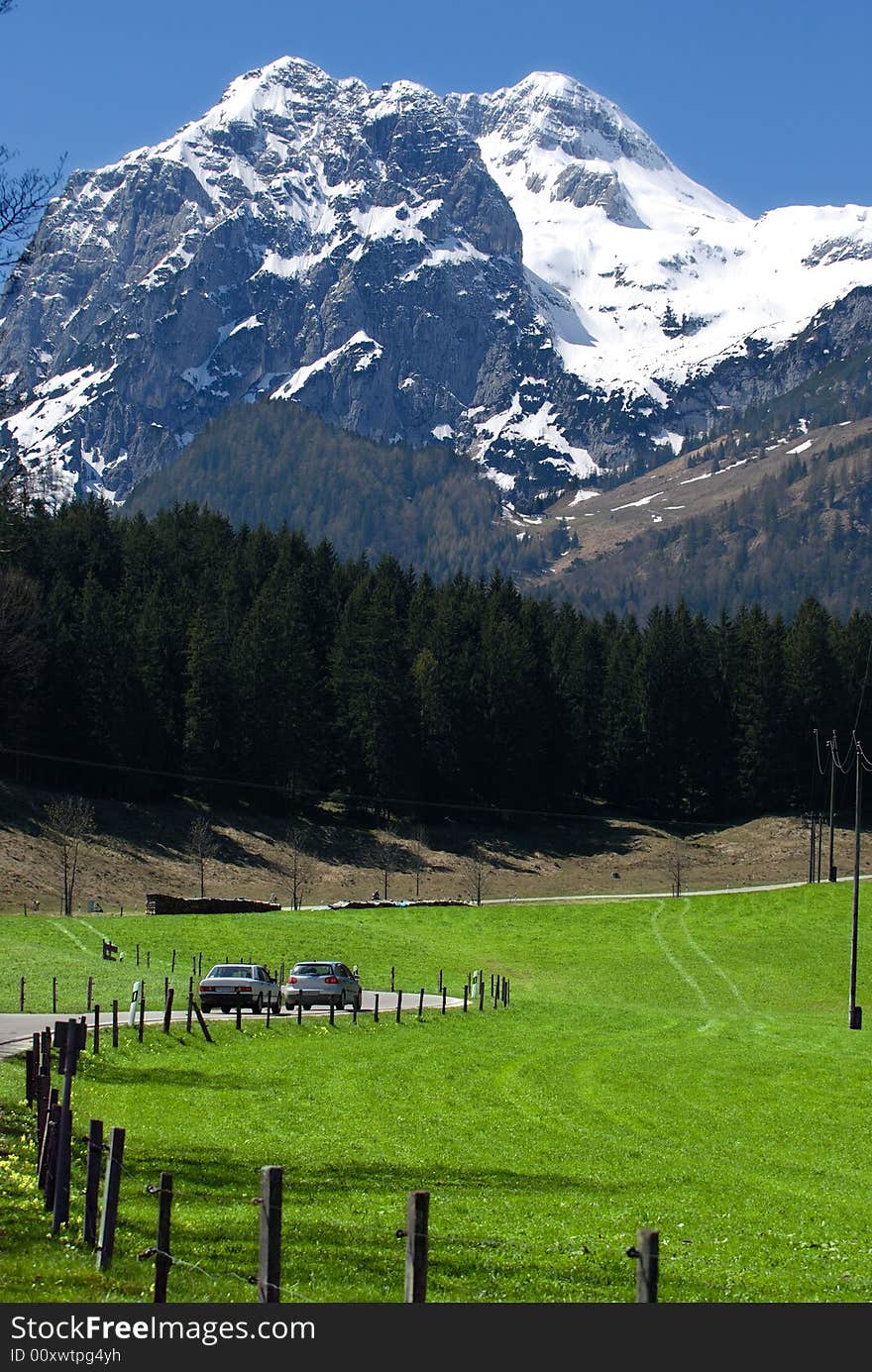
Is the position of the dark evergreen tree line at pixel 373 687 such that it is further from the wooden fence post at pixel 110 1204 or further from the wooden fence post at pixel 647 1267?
the wooden fence post at pixel 647 1267

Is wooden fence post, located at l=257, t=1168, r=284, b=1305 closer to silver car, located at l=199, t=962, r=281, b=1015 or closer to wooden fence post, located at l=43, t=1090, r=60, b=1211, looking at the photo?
wooden fence post, located at l=43, t=1090, r=60, b=1211

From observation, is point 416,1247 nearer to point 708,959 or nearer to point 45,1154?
point 45,1154

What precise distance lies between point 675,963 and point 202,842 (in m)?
39.4

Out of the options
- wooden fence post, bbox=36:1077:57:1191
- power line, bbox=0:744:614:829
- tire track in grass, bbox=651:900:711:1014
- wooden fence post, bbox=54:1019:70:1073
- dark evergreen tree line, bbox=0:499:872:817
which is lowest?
tire track in grass, bbox=651:900:711:1014

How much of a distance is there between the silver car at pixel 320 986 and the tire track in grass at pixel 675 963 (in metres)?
15.1

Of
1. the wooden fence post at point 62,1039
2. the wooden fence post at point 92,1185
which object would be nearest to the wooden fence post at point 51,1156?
the wooden fence post at point 92,1185

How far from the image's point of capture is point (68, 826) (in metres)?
95.3

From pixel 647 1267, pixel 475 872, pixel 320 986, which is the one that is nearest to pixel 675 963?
pixel 320 986

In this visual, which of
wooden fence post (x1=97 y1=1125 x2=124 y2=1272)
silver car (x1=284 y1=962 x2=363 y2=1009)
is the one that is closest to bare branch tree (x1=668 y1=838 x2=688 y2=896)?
silver car (x1=284 y1=962 x2=363 y2=1009)

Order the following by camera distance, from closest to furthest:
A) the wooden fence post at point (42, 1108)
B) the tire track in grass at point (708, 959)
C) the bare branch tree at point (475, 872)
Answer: the wooden fence post at point (42, 1108), the tire track in grass at point (708, 959), the bare branch tree at point (475, 872)

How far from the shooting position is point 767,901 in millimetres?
84500

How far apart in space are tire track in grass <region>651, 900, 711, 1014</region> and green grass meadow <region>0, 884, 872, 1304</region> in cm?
250

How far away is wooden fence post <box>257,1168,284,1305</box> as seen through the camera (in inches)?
429

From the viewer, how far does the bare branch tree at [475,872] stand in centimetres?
10300
